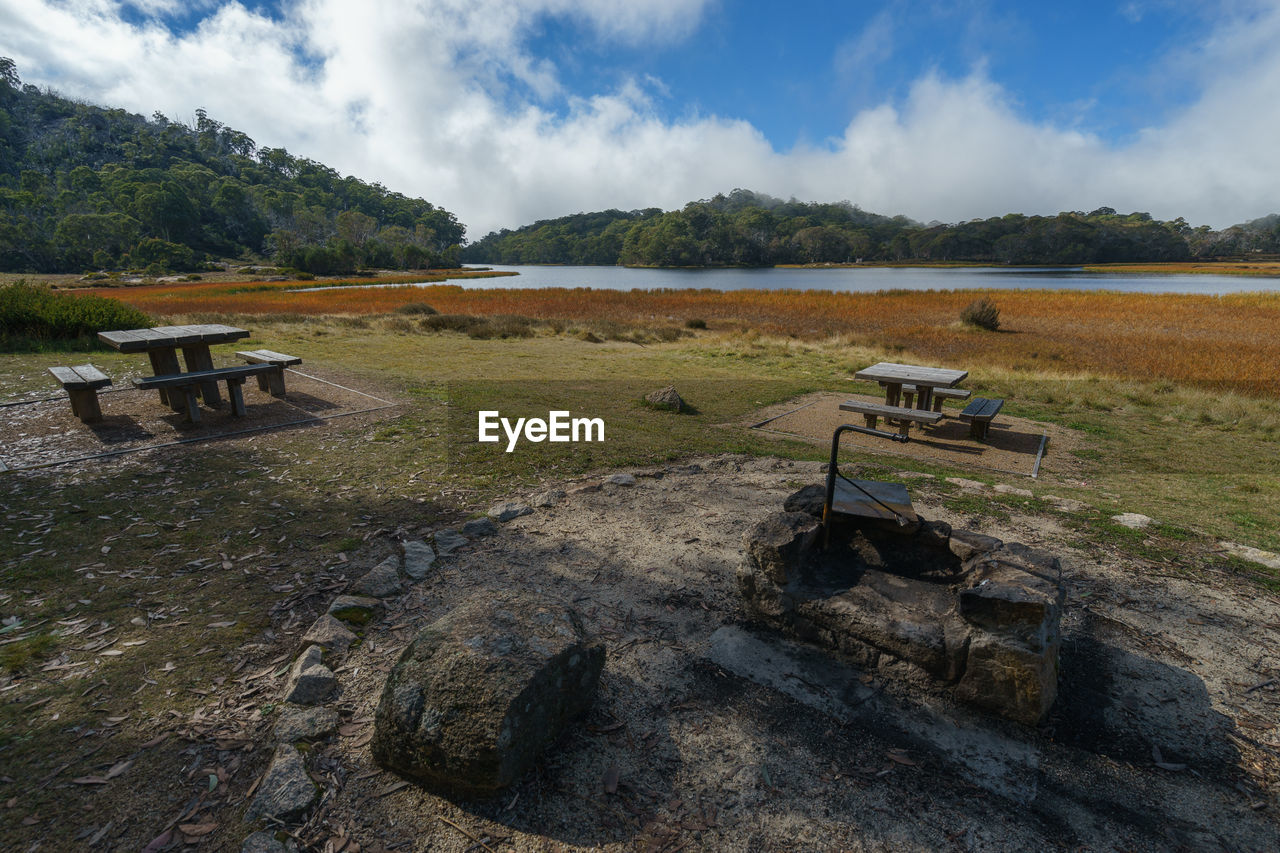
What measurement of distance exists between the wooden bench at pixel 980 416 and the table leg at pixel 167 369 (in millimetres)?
11580

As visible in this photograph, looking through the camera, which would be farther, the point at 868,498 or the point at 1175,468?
the point at 1175,468

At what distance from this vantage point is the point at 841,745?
9.19 feet

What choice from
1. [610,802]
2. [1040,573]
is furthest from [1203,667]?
[610,802]

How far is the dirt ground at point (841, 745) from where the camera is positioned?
2.36 m

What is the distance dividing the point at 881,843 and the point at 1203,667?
2646 mm

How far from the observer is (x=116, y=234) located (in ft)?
233

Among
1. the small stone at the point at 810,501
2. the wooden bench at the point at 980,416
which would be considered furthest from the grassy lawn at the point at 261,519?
the small stone at the point at 810,501

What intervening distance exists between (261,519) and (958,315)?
99.6 ft

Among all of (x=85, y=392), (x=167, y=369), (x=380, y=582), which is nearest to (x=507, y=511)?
(x=380, y=582)

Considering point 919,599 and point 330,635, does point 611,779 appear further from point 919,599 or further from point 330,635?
point 919,599

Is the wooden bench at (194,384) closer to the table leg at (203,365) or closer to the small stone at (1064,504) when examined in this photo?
the table leg at (203,365)

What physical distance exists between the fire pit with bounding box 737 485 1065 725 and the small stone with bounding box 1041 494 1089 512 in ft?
9.79

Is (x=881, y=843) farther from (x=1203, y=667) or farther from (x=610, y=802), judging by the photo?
(x=1203, y=667)

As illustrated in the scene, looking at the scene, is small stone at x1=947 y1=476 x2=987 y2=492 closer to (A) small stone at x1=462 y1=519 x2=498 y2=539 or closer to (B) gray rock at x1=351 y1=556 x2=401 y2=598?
(A) small stone at x1=462 y1=519 x2=498 y2=539
